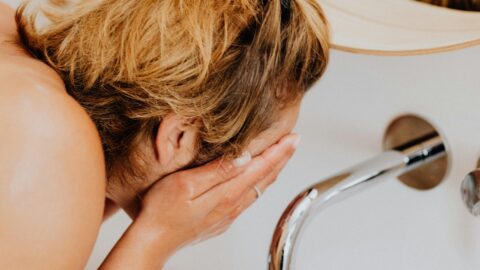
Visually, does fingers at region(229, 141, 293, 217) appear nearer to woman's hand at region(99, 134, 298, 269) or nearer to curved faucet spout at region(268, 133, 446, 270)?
woman's hand at region(99, 134, 298, 269)

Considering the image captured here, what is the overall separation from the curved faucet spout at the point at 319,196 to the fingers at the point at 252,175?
0.08 m

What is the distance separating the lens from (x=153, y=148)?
30.0 inches

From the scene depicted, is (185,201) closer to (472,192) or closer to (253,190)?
(253,190)

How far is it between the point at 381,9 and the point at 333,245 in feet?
1.18

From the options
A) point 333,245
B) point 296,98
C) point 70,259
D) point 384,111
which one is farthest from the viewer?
point 333,245

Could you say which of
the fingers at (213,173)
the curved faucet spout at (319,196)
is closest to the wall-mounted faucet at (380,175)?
the curved faucet spout at (319,196)

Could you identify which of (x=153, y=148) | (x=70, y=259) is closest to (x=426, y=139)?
(x=153, y=148)

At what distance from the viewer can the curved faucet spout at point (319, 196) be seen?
27.6 inches

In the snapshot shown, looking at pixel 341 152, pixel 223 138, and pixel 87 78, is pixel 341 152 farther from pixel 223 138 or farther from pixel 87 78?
pixel 87 78

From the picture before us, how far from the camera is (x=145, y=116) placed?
720mm

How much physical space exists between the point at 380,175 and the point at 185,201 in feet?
0.70

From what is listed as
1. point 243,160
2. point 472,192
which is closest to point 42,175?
point 243,160

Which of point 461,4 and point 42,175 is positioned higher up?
point 461,4

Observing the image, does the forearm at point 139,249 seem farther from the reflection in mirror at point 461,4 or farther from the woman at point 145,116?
the reflection in mirror at point 461,4
